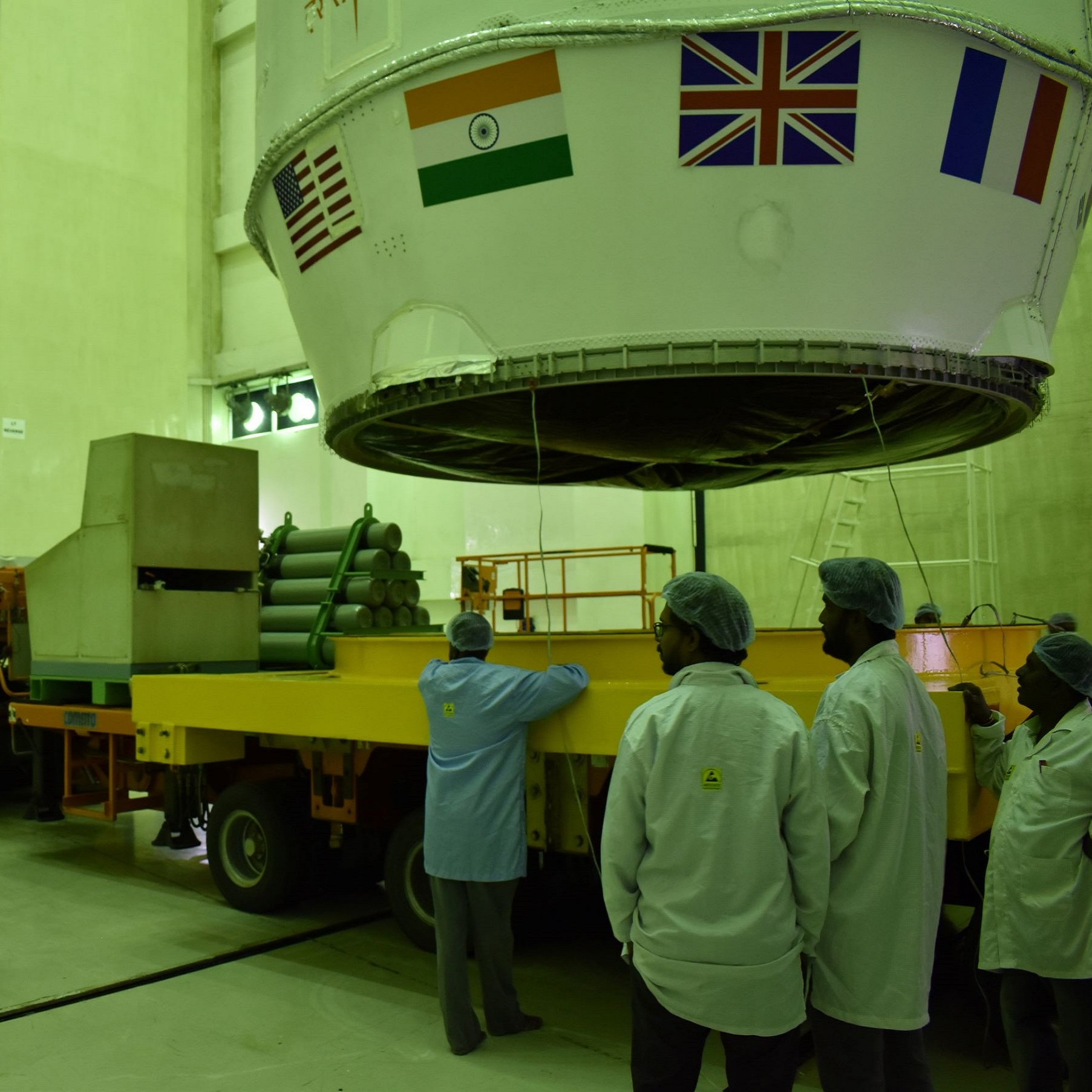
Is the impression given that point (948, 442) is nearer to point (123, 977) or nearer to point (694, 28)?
point (694, 28)

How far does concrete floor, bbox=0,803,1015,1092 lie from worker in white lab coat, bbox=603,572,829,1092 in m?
1.51

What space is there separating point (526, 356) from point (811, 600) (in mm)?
8627

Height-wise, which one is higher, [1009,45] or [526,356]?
[1009,45]

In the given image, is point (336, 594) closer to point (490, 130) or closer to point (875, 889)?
point (490, 130)

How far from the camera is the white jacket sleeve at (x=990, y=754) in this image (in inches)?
137

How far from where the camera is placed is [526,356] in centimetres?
425

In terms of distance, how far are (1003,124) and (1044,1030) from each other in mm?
3293

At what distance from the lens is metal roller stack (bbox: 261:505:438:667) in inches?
376

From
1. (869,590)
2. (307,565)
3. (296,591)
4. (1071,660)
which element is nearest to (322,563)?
(307,565)

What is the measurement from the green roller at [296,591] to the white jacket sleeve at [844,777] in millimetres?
7708

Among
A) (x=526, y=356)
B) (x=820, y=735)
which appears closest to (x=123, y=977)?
(x=526, y=356)

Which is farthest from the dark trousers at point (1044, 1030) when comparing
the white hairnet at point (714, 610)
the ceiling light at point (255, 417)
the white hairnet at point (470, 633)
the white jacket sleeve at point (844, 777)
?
the ceiling light at point (255, 417)

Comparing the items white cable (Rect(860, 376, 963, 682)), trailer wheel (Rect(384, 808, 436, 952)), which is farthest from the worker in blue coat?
white cable (Rect(860, 376, 963, 682))

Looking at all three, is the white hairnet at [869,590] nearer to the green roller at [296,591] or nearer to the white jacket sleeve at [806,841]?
the white jacket sleeve at [806,841]
